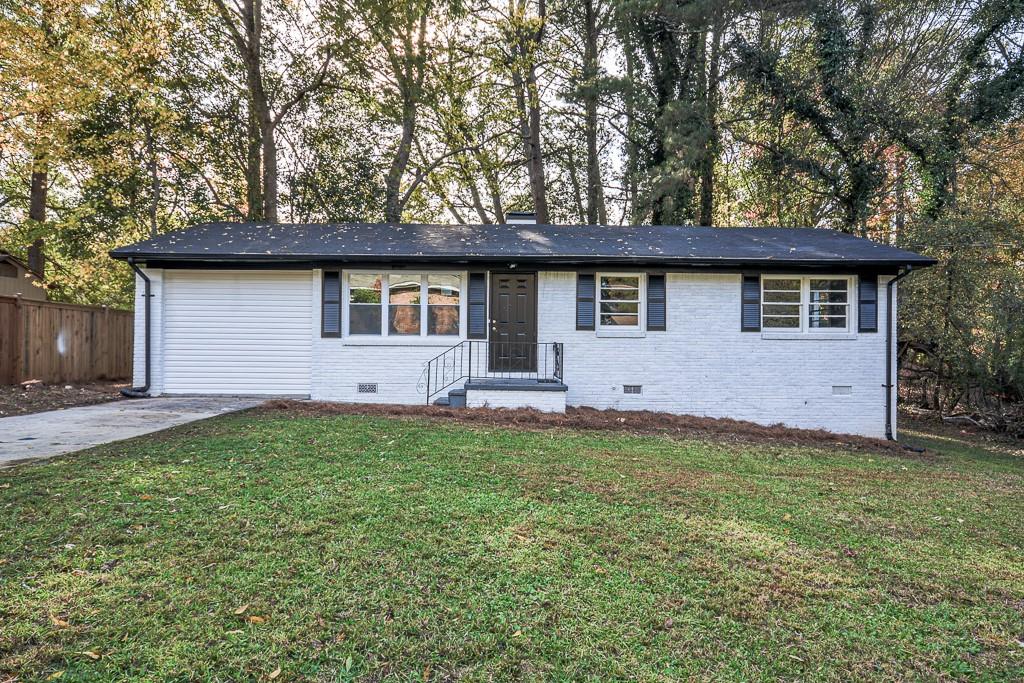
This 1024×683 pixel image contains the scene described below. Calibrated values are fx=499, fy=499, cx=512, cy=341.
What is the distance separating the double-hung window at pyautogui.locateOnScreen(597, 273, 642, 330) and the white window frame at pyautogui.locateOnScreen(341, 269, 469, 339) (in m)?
2.67

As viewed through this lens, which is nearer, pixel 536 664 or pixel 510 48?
pixel 536 664

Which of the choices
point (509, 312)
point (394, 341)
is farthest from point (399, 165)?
point (509, 312)

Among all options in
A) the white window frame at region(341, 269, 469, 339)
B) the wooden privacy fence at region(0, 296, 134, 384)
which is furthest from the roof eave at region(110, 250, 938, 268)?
the wooden privacy fence at region(0, 296, 134, 384)

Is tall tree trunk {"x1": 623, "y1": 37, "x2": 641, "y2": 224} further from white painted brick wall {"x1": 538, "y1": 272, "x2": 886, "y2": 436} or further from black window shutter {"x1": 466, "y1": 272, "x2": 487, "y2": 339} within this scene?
black window shutter {"x1": 466, "y1": 272, "x2": 487, "y2": 339}

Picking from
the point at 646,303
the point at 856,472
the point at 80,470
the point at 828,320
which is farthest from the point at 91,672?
the point at 828,320

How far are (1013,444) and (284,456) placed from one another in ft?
42.4

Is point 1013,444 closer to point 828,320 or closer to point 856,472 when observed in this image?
point 828,320

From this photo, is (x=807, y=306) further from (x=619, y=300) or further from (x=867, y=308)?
(x=619, y=300)

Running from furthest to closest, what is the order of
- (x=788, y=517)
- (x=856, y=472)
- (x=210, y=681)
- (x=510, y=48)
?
(x=510, y=48) → (x=856, y=472) → (x=788, y=517) → (x=210, y=681)

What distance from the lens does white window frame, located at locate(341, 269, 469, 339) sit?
31.7 ft

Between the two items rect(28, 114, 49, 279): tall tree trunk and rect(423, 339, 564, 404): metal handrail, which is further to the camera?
rect(28, 114, 49, 279): tall tree trunk

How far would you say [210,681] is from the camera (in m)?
2.00

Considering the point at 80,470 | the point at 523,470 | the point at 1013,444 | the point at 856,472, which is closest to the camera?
the point at 80,470

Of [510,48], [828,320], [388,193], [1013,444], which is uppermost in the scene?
[510,48]
